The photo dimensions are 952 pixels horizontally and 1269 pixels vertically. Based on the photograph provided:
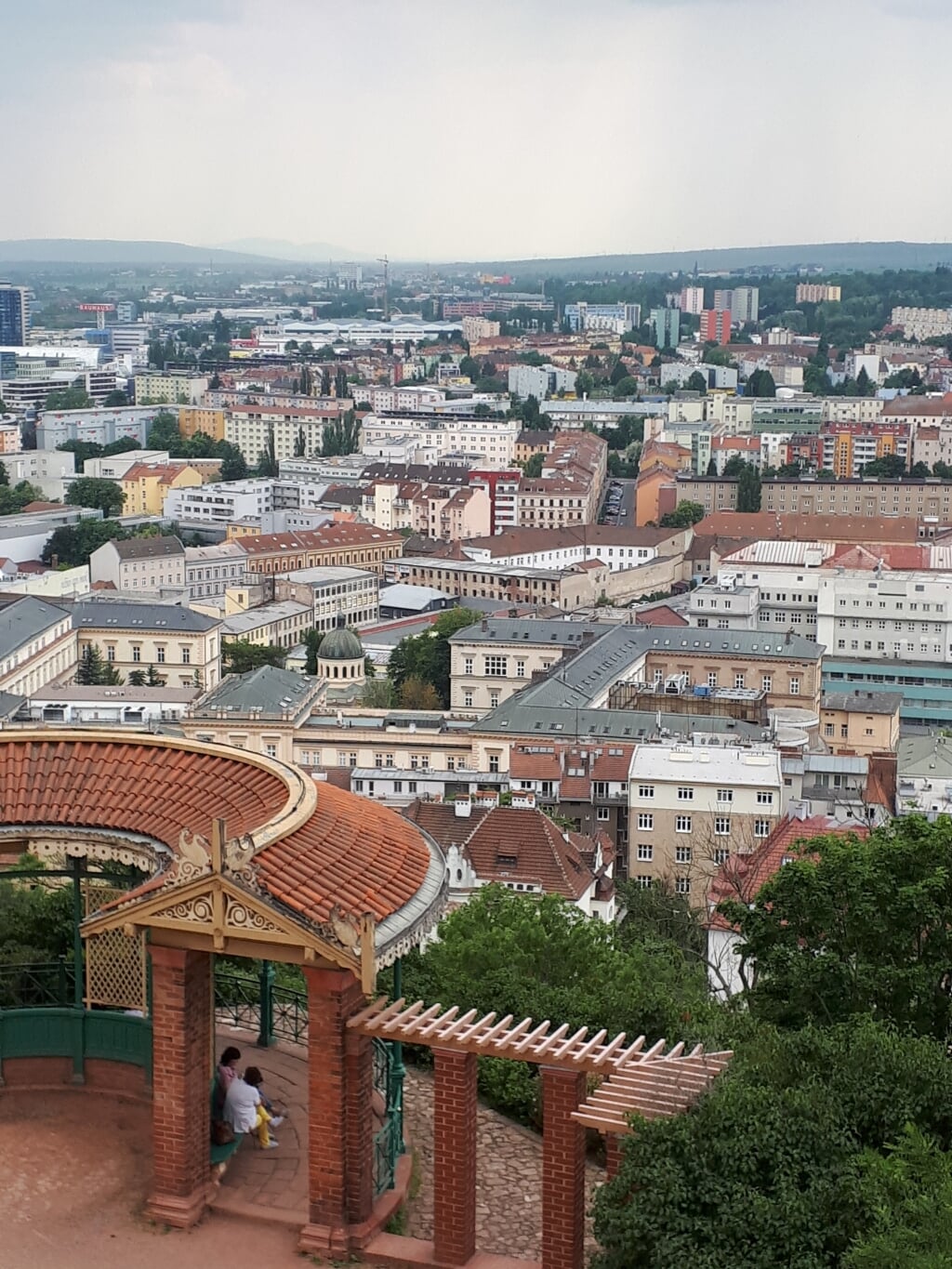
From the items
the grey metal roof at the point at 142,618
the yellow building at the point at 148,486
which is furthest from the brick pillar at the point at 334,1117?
the yellow building at the point at 148,486

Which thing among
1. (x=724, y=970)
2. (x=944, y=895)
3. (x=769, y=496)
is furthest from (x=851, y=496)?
(x=944, y=895)

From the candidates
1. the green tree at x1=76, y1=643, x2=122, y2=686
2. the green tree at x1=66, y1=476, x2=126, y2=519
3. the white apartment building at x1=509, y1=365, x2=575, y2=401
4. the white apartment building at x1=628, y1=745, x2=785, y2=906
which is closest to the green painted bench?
the white apartment building at x1=628, y1=745, x2=785, y2=906

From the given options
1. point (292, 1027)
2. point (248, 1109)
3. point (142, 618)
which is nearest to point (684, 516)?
point (142, 618)

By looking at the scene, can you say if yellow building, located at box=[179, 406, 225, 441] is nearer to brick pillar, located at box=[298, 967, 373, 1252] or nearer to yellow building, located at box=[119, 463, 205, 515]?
yellow building, located at box=[119, 463, 205, 515]

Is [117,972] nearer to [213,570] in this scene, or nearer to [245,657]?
[245,657]

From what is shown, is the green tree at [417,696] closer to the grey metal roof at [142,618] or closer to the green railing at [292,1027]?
the grey metal roof at [142,618]
